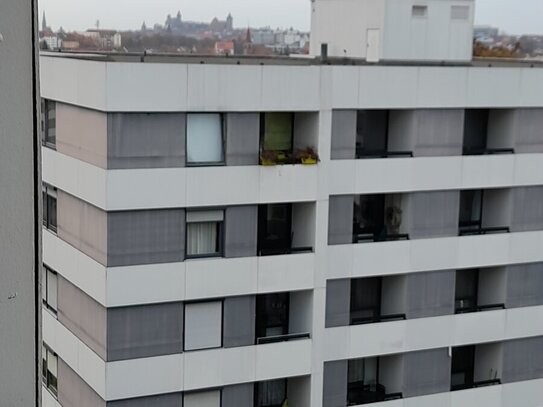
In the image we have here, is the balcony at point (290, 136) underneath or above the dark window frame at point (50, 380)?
above

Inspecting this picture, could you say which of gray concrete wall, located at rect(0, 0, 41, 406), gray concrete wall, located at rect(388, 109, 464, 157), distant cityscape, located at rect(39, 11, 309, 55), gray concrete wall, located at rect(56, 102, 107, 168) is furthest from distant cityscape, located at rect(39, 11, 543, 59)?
gray concrete wall, located at rect(0, 0, 41, 406)

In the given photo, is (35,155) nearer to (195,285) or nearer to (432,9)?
(195,285)

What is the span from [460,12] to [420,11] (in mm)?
877

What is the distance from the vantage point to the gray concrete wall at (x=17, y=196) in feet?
2.84

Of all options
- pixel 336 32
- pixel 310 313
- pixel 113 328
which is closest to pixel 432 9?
pixel 336 32

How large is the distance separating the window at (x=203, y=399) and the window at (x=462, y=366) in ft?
12.8

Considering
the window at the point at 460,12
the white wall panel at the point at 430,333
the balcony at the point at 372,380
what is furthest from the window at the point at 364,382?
the window at the point at 460,12

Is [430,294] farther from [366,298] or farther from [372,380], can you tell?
[372,380]

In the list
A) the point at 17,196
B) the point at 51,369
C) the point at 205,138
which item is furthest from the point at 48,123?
the point at 17,196

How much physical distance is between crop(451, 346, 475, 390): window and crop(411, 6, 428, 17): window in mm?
5133

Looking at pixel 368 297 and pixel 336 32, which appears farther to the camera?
pixel 336 32

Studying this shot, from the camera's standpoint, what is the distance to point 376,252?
11938 mm

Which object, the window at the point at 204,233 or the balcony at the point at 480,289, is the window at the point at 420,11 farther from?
the window at the point at 204,233

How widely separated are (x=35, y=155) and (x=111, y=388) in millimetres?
9793
